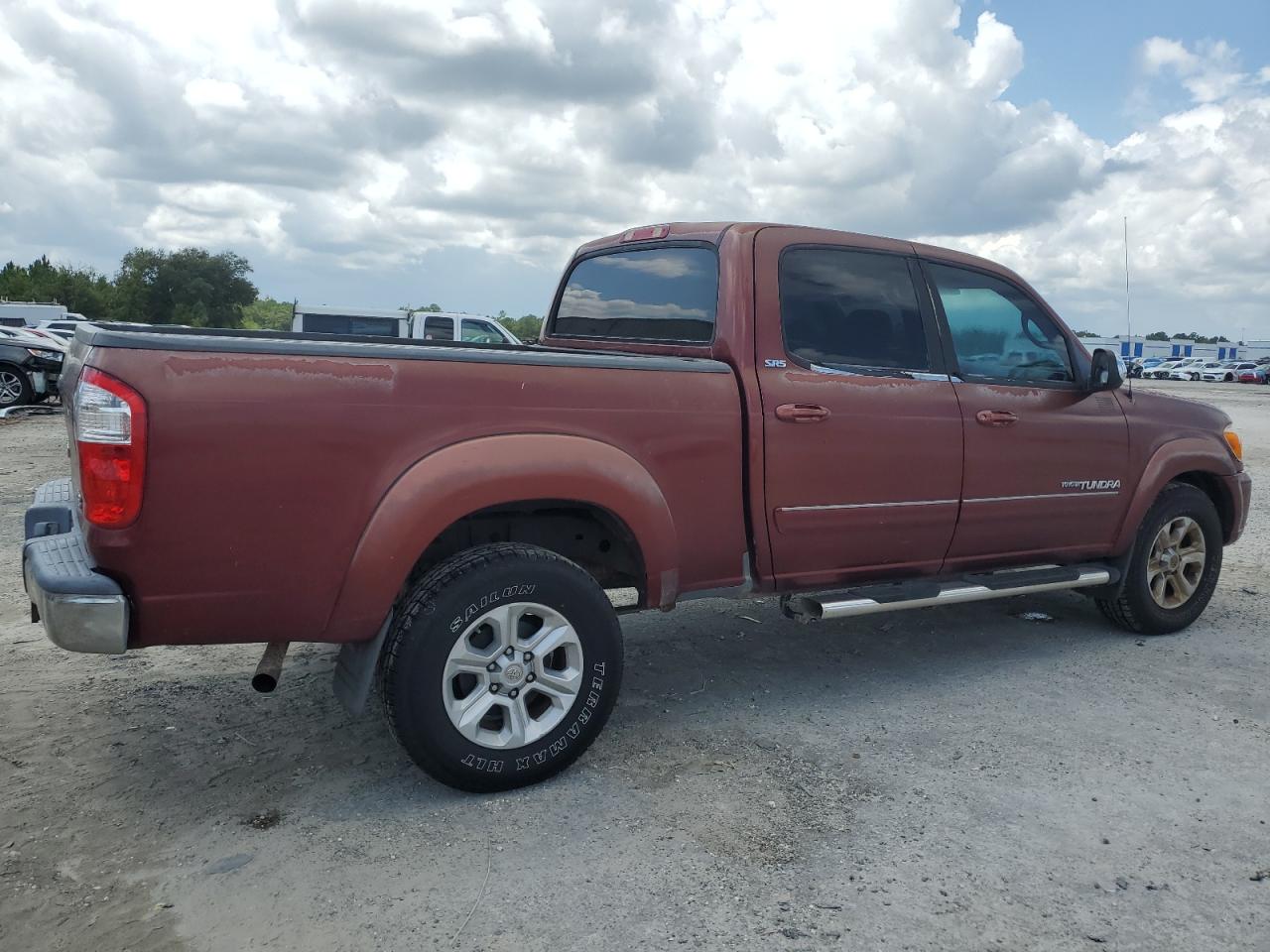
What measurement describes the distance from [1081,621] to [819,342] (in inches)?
106

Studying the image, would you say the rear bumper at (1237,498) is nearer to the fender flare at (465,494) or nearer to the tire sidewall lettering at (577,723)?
the fender flare at (465,494)

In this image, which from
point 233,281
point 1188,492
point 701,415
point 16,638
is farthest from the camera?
point 233,281

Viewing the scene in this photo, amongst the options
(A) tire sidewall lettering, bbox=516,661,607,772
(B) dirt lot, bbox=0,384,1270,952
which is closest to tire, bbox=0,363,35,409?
(B) dirt lot, bbox=0,384,1270,952

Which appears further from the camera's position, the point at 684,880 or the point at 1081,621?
the point at 1081,621

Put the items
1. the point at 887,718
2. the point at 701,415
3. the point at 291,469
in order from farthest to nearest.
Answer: the point at 887,718
the point at 701,415
the point at 291,469

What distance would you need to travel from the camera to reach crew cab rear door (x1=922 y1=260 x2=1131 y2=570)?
14.7ft

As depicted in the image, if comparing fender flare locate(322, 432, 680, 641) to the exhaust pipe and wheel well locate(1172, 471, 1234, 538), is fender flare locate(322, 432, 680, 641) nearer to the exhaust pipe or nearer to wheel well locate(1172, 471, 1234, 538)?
the exhaust pipe

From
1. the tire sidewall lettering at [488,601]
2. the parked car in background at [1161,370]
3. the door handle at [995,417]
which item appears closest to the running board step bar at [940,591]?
the door handle at [995,417]

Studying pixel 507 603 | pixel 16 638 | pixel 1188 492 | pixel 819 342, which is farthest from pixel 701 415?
pixel 16 638

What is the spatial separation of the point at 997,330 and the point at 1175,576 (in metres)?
1.77

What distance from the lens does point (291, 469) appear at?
290 cm

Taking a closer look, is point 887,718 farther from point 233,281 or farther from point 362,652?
point 233,281

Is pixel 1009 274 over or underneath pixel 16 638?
over

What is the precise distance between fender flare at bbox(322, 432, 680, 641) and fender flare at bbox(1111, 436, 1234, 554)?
2853 mm
